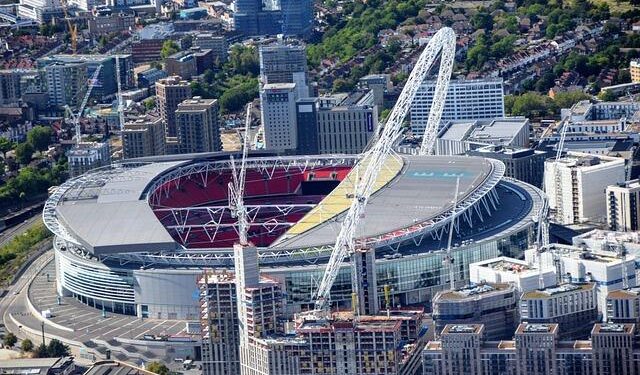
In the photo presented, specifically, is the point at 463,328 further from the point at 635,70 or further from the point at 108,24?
the point at 108,24

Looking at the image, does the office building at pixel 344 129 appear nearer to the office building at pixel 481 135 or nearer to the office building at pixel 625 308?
the office building at pixel 481 135

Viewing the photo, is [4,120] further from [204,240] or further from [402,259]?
[402,259]

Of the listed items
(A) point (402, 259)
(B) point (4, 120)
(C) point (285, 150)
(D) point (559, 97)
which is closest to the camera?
(A) point (402, 259)

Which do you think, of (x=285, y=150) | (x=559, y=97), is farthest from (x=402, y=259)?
(x=559, y=97)

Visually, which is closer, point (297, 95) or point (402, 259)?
point (402, 259)

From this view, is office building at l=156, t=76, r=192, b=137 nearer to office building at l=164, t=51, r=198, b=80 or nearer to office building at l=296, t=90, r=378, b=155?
office building at l=296, t=90, r=378, b=155

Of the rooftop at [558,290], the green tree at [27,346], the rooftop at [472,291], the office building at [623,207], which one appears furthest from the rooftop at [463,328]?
the office building at [623,207]

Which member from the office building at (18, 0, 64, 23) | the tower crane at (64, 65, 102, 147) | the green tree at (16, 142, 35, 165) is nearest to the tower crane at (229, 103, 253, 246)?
the tower crane at (64, 65, 102, 147)
